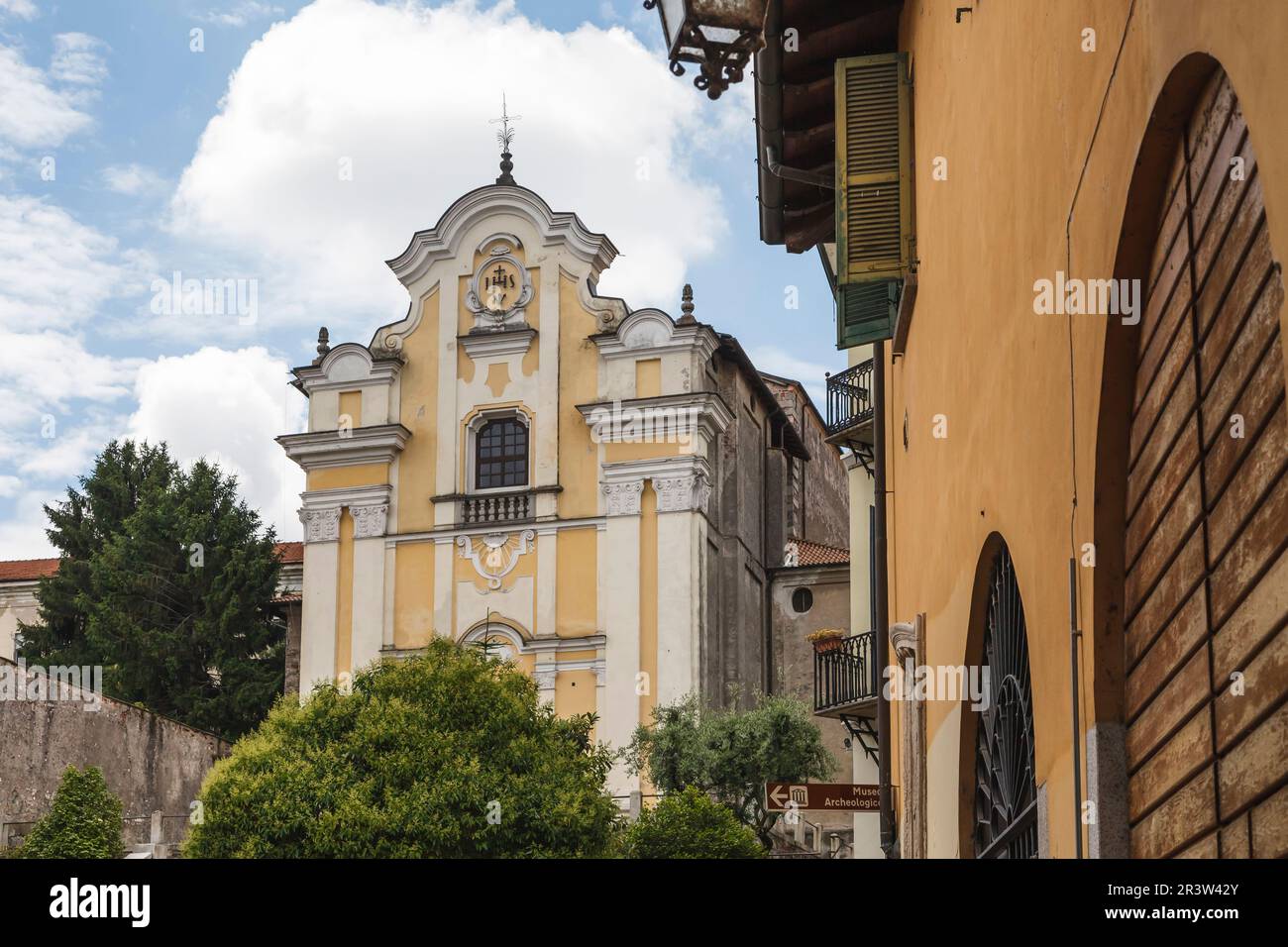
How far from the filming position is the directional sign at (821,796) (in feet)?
48.6

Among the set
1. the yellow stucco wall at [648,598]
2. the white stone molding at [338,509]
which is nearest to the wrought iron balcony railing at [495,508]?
the white stone molding at [338,509]

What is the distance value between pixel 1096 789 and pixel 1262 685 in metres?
1.24

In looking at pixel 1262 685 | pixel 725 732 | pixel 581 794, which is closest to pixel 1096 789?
pixel 1262 685

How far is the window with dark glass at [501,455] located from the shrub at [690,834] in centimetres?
1253

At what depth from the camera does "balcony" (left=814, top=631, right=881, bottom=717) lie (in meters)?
→ 23.8

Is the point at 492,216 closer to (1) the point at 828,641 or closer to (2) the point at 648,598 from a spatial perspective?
(2) the point at 648,598

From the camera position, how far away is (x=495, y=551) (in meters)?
34.1

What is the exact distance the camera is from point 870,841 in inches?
1016

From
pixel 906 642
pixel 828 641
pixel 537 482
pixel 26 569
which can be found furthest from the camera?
pixel 26 569

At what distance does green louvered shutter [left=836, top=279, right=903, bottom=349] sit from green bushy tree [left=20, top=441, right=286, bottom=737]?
27369mm

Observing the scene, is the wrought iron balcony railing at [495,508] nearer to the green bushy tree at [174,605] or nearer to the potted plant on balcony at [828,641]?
the green bushy tree at [174,605]

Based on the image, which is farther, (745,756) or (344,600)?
(344,600)

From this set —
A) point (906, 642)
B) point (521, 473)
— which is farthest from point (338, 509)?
point (906, 642)

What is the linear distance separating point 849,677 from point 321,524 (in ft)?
48.8
